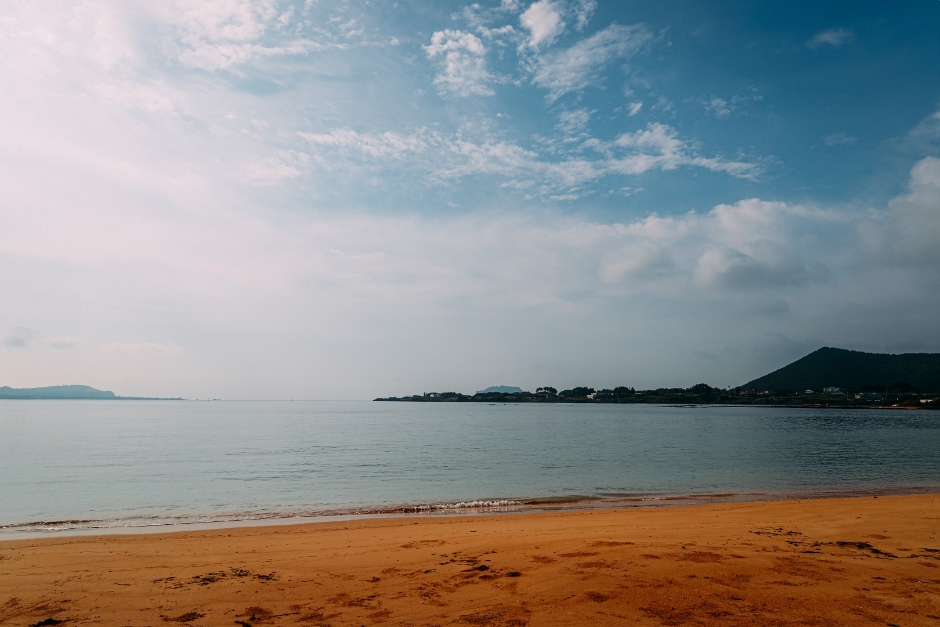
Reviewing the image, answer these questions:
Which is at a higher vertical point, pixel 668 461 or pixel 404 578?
pixel 404 578

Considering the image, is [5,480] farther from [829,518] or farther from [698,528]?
[829,518]

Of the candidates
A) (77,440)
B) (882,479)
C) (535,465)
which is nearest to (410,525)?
(535,465)

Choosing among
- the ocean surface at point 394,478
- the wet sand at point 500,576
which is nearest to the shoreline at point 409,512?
the ocean surface at point 394,478

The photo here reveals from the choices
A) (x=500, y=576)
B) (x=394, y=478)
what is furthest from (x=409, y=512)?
(x=500, y=576)

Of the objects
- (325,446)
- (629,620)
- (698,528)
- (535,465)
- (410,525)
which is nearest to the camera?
(629,620)

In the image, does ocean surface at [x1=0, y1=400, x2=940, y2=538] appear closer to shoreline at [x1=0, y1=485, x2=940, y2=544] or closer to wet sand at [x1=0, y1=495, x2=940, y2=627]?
shoreline at [x1=0, y1=485, x2=940, y2=544]

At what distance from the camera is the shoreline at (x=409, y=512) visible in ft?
52.0

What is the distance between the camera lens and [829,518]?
14.0 meters

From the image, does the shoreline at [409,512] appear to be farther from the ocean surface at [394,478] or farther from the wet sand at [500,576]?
the wet sand at [500,576]

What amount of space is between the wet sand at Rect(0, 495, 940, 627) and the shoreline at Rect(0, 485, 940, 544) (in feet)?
8.56

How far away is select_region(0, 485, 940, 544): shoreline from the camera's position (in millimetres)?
15836

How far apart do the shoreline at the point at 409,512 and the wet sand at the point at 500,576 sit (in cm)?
261

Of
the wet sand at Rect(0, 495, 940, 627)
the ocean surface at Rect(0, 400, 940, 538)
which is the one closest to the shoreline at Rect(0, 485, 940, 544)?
the ocean surface at Rect(0, 400, 940, 538)

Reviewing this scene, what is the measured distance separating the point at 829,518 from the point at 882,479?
17.4 metres
